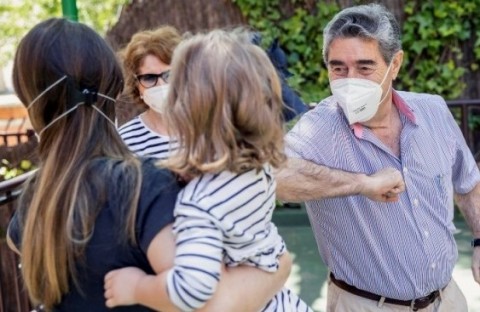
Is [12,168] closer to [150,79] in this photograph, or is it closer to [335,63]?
[150,79]

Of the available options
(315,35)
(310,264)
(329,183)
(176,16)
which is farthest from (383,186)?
(176,16)

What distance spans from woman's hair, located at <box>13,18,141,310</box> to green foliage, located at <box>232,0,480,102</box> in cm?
556

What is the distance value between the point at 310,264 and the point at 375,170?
128 inches

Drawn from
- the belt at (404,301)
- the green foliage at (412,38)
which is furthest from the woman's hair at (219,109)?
the green foliage at (412,38)

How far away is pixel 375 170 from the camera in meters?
2.41

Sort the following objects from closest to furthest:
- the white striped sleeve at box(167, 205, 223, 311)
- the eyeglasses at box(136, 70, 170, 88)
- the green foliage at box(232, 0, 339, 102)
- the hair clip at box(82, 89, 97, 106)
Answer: the white striped sleeve at box(167, 205, 223, 311) < the hair clip at box(82, 89, 97, 106) < the eyeglasses at box(136, 70, 170, 88) < the green foliage at box(232, 0, 339, 102)

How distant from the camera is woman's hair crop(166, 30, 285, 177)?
55.2 inches

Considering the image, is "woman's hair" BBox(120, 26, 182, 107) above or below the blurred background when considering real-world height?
above

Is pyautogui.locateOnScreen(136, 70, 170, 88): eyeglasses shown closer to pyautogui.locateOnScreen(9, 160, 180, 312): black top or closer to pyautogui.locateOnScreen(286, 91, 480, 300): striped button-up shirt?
pyautogui.locateOnScreen(286, 91, 480, 300): striped button-up shirt

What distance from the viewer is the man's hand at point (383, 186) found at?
2.22 meters

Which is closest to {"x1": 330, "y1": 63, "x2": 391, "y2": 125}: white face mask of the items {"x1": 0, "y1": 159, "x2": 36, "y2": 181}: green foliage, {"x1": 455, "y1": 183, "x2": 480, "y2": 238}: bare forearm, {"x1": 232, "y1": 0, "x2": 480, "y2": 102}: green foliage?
{"x1": 455, "y1": 183, "x2": 480, "y2": 238}: bare forearm

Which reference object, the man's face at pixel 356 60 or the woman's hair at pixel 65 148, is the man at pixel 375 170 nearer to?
the man's face at pixel 356 60

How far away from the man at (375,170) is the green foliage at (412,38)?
4.52 m

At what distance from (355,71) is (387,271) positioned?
64 cm
